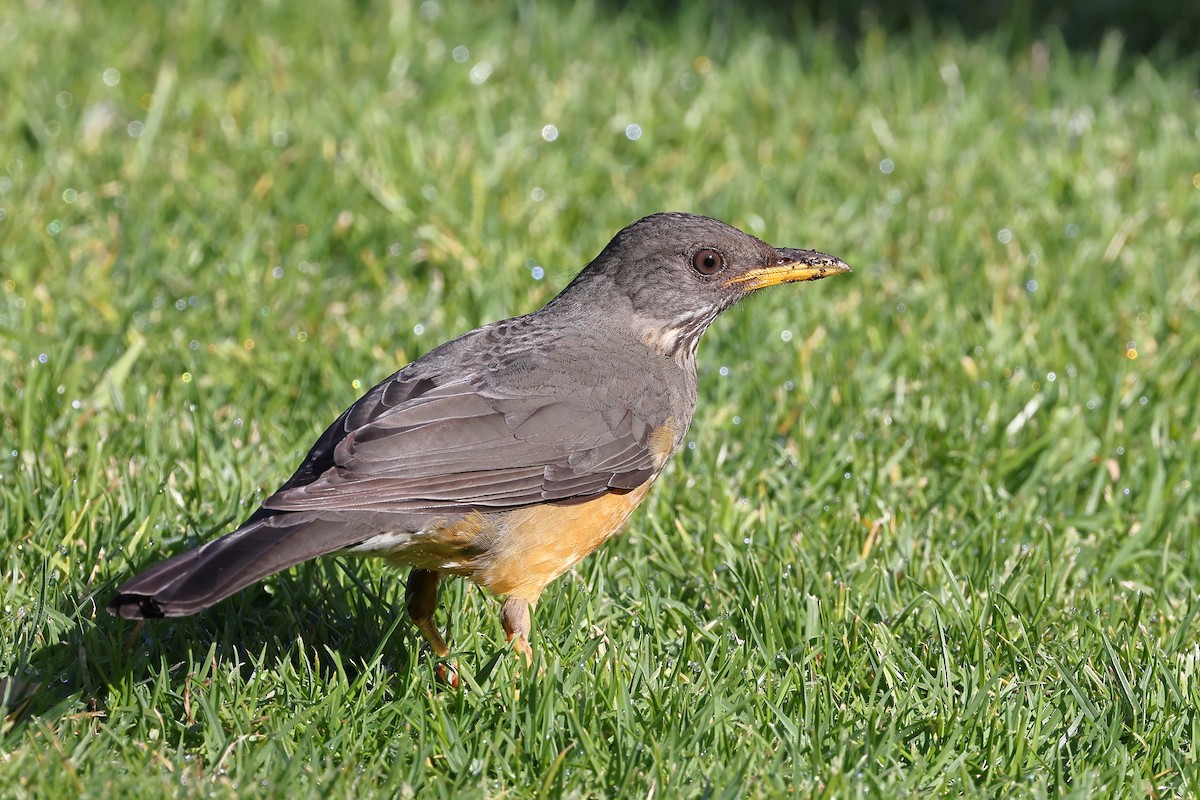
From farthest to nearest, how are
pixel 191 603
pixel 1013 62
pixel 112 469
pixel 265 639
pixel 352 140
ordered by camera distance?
1. pixel 1013 62
2. pixel 352 140
3. pixel 112 469
4. pixel 265 639
5. pixel 191 603

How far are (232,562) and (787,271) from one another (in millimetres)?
2187

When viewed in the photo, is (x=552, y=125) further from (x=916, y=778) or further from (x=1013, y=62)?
(x=916, y=778)

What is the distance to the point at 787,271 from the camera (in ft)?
16.6

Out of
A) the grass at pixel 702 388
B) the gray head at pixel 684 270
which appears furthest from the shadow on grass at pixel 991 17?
the gray head at pixel 684 270

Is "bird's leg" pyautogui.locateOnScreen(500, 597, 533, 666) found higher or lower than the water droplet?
lower

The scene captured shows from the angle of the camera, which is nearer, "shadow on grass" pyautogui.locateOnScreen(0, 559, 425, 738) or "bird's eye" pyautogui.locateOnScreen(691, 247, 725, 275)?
"shadow on grass" pyautogui.locateOnScreen(0, 559, 425, 738)

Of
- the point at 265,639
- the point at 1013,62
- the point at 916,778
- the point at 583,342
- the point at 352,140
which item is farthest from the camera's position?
the point at 1013,62

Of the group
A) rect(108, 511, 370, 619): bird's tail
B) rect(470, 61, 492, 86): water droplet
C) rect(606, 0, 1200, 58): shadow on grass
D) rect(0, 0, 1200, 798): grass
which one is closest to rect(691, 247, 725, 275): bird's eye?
rect(0, 0, 1200, 798): grass

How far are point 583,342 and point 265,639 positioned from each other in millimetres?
1370

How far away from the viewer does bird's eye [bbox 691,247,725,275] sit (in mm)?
5016

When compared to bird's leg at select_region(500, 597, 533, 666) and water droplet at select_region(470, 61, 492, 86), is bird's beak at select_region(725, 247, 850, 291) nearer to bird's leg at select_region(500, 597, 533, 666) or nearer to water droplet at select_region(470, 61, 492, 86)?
bird's leg at select_region(500, 597, 533, 666)

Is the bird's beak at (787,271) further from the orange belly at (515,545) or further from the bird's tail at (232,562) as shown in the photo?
the bird's tail at (232,562)

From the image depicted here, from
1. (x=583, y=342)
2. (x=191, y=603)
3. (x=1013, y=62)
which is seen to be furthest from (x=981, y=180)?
(x=191, y=603)

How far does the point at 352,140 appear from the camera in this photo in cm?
771
